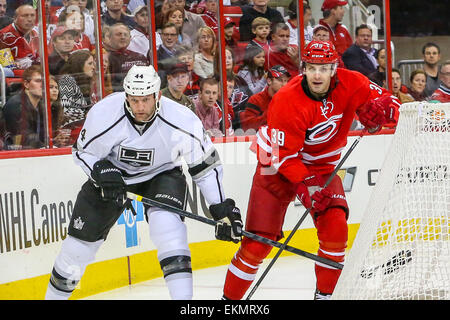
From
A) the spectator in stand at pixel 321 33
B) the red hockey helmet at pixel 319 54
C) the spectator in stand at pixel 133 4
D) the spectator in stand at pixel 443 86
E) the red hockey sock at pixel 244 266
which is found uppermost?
the spectator in stand at pixel 133 4

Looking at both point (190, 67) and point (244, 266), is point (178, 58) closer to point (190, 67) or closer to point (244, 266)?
point (190, 67)

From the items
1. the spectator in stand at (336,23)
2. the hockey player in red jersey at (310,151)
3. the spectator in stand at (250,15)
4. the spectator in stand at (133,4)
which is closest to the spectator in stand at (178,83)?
the spectator in stand at (133,4)

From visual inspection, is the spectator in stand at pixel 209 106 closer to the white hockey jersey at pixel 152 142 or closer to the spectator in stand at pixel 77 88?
the spectator in stand at pixel 77 88

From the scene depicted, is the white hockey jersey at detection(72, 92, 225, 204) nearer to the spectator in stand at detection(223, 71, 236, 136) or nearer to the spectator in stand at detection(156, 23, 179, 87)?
the spectator in stand at detection(156, 23, 179, 87)

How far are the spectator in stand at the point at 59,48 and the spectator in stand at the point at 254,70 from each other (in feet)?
5.36

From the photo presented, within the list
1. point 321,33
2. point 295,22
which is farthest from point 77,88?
point 321,33

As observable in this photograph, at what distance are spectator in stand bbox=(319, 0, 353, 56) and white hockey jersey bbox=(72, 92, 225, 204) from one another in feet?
10.8

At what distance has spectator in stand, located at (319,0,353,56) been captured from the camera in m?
7.46

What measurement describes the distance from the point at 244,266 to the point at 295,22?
316cm

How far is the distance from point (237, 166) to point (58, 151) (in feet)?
5.42

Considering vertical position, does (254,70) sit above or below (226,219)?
above

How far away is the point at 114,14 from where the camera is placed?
6113 millimetres

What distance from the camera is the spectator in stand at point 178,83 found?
6496 mm

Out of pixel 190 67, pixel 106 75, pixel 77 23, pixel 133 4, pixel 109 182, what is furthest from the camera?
pixel 190 67
